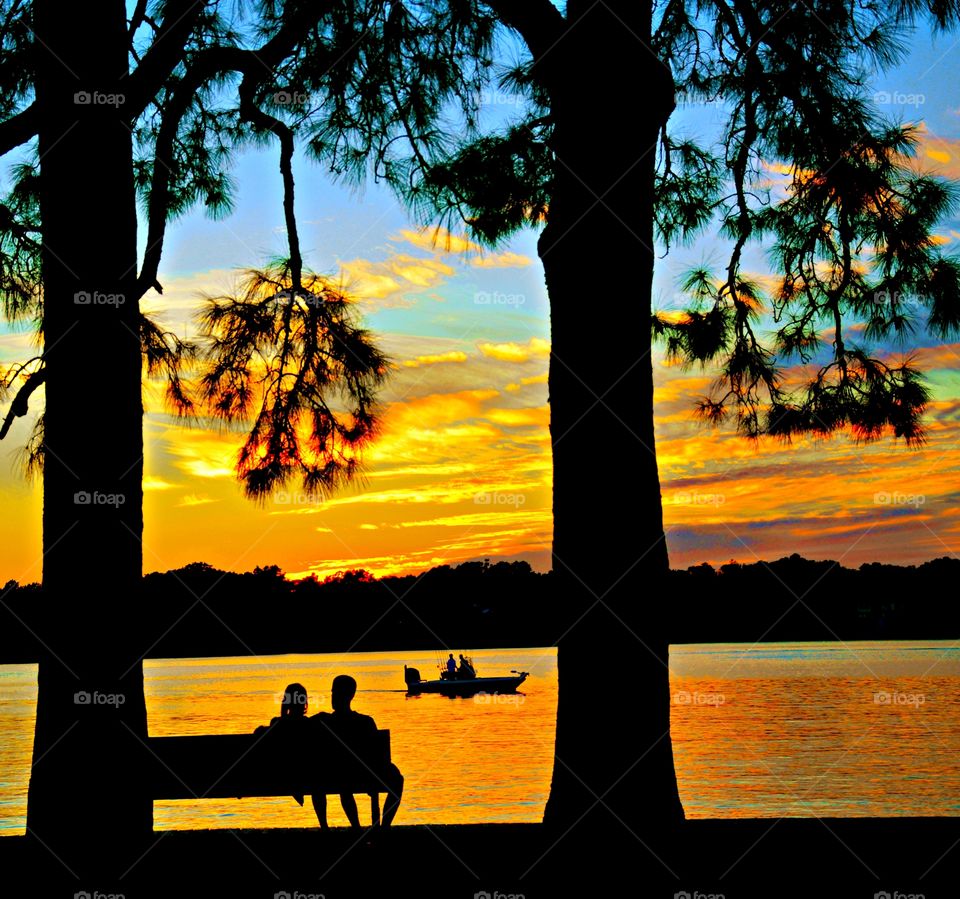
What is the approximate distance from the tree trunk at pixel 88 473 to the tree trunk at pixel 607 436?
2045 millimetres

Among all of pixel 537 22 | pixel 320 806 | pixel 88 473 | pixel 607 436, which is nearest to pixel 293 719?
pixel 320 806

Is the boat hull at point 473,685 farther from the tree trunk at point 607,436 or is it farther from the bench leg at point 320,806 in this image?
the tree trunk at point 607,436

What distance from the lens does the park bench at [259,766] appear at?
16.9 feet

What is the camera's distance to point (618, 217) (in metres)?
4.65

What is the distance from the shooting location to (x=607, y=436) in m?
4.57

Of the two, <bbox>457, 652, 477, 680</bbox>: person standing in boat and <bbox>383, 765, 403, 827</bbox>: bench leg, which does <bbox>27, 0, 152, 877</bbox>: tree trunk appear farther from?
<bbox>457, 652, 477, 680</bbox>: person standing in boat

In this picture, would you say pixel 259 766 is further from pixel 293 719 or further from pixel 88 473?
pixel 88 473

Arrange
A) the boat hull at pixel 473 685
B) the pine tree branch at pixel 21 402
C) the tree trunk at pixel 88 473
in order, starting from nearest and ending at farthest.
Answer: the tree trunk at pixel 88 473, the pine tree branch at pixel 21 402, the boat hull at pixel 473 685

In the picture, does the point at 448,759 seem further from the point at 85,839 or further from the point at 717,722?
the point at 85,839

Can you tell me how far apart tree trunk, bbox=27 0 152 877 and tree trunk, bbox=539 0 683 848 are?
2.05 metres

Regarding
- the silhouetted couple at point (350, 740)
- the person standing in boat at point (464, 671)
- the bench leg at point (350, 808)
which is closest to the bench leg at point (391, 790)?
the silhouetted couple at point (350, 740)

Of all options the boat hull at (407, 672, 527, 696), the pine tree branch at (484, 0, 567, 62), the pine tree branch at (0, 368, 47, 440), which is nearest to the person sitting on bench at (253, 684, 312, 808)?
the pine tree branch at (0, 368, 47, 440)

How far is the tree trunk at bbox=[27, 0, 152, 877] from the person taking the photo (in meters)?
4.85

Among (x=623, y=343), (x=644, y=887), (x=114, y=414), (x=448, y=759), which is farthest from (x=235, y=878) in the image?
(x=448, y=759)
